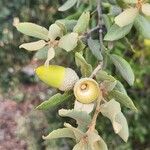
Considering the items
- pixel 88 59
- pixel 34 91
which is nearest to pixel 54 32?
pixel 88 59

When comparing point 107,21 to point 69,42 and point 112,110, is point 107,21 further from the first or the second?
point 112,110

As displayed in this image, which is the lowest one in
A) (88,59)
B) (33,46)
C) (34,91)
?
(34,91)

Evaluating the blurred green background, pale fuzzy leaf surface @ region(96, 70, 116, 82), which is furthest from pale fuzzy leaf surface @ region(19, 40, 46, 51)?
the blurred green background

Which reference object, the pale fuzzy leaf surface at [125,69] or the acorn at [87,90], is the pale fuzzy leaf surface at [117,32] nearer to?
the pale fuzzy leaf surface at [125,69]

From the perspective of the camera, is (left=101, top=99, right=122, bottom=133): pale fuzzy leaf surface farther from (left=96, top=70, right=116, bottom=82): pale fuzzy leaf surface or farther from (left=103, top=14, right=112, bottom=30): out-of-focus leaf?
(left=103, top=14, right=112, bottom=30): out-of-focus leaf

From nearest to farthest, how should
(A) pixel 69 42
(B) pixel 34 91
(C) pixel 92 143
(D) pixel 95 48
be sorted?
(C) pixel 92 143 < (A) pixel 69 42 < (D) pixel 95 48 < (B) pixel 34 91

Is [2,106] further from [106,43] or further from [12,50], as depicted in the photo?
[106,43]

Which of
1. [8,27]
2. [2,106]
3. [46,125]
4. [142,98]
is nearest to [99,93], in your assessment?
[8,27]
